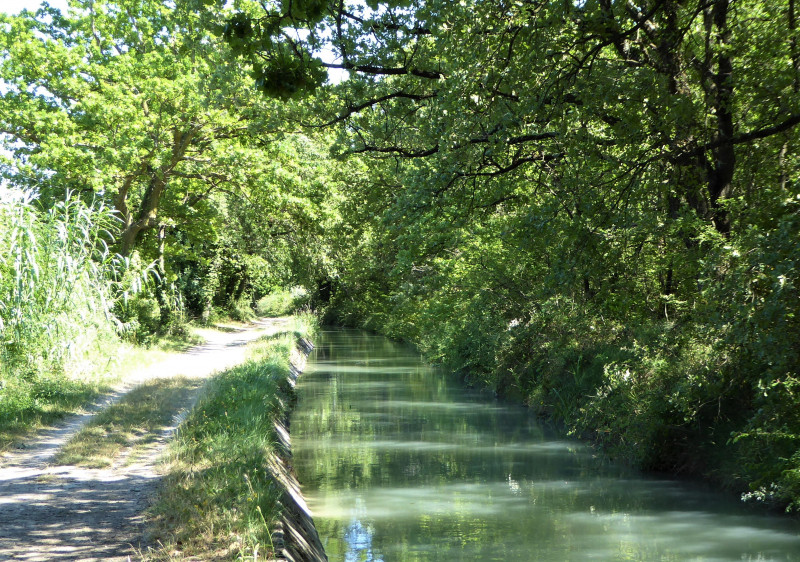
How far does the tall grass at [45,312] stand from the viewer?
1284 centimetres

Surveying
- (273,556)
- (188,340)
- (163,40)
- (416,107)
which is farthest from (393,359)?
(273,556)

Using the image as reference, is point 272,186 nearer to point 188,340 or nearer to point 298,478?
point 188,340

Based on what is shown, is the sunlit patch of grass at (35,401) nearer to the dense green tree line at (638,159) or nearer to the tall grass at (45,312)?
the tall grass at (45,312)

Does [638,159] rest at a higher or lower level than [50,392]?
higher

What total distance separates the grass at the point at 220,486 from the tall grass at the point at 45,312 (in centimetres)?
259

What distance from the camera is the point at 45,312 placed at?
1373 centimetres

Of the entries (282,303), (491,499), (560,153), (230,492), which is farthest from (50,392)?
(282,303)

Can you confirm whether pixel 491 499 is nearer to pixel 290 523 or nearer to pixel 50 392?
pixel 290 523

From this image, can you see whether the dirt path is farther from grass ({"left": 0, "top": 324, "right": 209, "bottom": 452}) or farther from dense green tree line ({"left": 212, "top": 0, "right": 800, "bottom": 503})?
dense green tree line ({"left": 212, "top": 0, "right": 800, "bottom": 503})

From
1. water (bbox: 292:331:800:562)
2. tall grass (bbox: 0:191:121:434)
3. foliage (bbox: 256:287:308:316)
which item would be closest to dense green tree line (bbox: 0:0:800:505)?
water (bbox: 292:331:800:562)

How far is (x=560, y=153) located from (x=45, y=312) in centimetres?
908

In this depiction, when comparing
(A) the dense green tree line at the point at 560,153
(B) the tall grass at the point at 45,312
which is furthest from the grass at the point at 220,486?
(A) the dense green tree line at the point at 560,153

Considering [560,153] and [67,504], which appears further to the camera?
[560,153]

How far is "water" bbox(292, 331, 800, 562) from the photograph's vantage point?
966 cm
